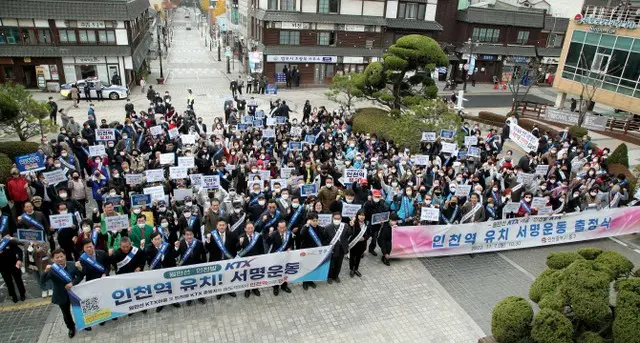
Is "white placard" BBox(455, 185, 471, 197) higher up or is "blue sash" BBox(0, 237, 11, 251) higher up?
"blue sash" BBox(0, 237, 11, 251)

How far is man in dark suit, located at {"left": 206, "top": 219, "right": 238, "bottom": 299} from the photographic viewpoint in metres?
9.13

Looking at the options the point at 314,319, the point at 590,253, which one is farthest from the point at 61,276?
the point at 590,253

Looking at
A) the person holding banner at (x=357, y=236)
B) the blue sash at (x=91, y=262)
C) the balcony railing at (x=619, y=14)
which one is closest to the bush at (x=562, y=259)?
the person holding banner at (x=357, y=236)

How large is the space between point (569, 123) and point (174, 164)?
23.7 meters

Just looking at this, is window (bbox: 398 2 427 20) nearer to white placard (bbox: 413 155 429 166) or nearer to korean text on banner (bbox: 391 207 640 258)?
white placard (bbox: 413 155 429 166)

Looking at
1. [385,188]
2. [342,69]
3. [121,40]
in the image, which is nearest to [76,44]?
[121,40]

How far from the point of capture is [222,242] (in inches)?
362

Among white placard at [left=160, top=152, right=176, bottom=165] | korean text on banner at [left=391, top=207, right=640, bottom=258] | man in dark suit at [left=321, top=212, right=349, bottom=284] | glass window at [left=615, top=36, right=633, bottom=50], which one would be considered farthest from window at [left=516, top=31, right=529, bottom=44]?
man in dark suit at [left=321, top=212, right=349, bottom=284]

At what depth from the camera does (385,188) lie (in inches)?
513

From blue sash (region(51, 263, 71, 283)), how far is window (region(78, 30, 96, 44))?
1134 inches

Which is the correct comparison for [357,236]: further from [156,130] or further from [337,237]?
[156,130]

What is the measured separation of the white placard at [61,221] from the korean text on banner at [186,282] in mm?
2233

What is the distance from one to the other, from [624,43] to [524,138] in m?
14.9

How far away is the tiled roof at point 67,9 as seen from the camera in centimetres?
2862
